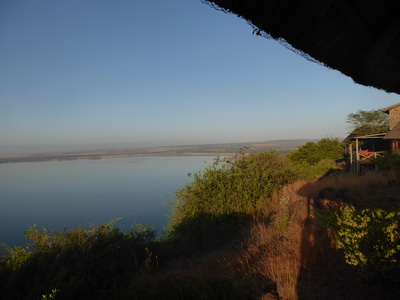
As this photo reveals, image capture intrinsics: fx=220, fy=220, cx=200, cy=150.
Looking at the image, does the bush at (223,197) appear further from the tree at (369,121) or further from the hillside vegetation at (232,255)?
the tree at (369,121)

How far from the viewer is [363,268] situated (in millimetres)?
3537

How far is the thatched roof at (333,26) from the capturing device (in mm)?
1360

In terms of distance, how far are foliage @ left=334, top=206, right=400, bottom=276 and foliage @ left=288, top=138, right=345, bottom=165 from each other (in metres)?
27.5

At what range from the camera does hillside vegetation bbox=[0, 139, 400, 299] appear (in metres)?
3.49

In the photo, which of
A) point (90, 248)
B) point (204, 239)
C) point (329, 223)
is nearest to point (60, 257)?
point (90, 248)

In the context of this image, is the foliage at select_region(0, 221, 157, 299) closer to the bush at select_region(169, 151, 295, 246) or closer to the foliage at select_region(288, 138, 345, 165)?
the bush at select_region(169, 151, 295, 246)

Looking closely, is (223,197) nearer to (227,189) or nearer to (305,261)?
(227,189)

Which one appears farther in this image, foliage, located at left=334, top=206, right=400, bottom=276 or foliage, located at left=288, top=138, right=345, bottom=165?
foliage, located at left=288, top=138, right=345, bottom=165

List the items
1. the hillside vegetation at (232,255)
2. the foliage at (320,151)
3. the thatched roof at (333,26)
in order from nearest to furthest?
the thatched roof at (333,26) < the hillside vegetation at (232,255) < the foliage at (320,151)

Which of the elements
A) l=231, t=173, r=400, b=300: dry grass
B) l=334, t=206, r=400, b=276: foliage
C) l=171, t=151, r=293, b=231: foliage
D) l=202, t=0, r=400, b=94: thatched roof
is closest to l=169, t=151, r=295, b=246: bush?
l=171, t=151, r=293, b=231: foliage

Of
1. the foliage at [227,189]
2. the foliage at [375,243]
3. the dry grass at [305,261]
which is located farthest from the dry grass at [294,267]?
the foliage at [227,189]

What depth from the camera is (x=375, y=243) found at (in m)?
3.38

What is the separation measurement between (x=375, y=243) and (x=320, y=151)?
29.2 m

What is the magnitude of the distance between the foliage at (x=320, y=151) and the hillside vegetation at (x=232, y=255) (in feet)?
61.2
